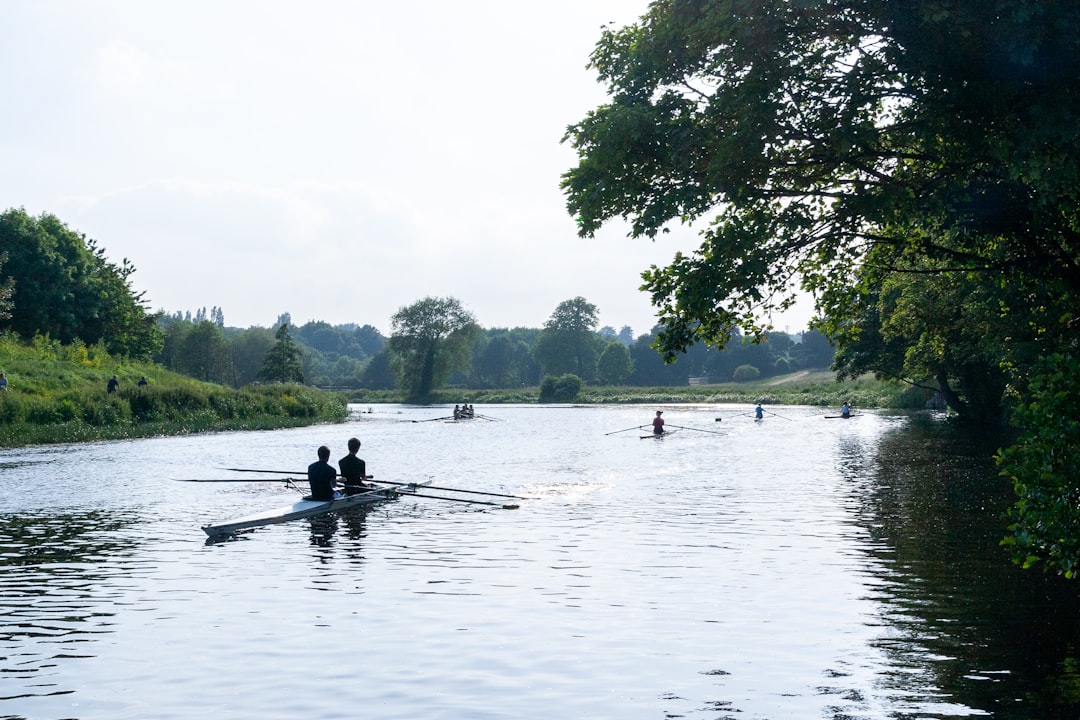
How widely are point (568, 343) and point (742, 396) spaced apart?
59.3 m

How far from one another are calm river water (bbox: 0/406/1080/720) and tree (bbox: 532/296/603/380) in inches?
5958

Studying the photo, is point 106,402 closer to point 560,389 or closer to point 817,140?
point 817,140

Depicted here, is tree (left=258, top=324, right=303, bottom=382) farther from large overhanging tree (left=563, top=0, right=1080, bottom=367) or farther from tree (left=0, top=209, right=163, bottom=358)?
large overhanging tree (left=563, top=0, right=1080, bottom=367)

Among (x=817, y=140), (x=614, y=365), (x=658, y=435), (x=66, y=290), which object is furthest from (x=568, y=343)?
(x=817, y=140)

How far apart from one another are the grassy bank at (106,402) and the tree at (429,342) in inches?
2617

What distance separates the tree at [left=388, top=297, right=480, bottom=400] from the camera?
142 meters

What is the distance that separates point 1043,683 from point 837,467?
26779 millimetres

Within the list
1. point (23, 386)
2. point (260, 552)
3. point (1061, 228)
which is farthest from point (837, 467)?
point (23, 386)

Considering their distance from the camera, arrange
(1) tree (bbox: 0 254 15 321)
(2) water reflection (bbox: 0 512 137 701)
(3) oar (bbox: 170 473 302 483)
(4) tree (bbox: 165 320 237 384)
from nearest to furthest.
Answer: (2) water reflection (bbox: 0 512 137 701) < (3) oar (bbox: 170 473 302 483) < (1) tree (bbox: 0 254 15 321) < (4) tree (bbox: 165 320 237 384)

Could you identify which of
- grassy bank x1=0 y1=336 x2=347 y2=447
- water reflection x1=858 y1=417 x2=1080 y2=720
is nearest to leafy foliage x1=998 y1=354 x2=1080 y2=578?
water reflection x1=858 y1=417 x2=1080 y2=720

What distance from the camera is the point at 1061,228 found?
15.6 metres

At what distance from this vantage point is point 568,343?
180 meters

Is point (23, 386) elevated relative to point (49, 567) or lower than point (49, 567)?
elevated

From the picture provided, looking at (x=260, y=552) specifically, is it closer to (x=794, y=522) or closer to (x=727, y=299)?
(x=727, y=299)
